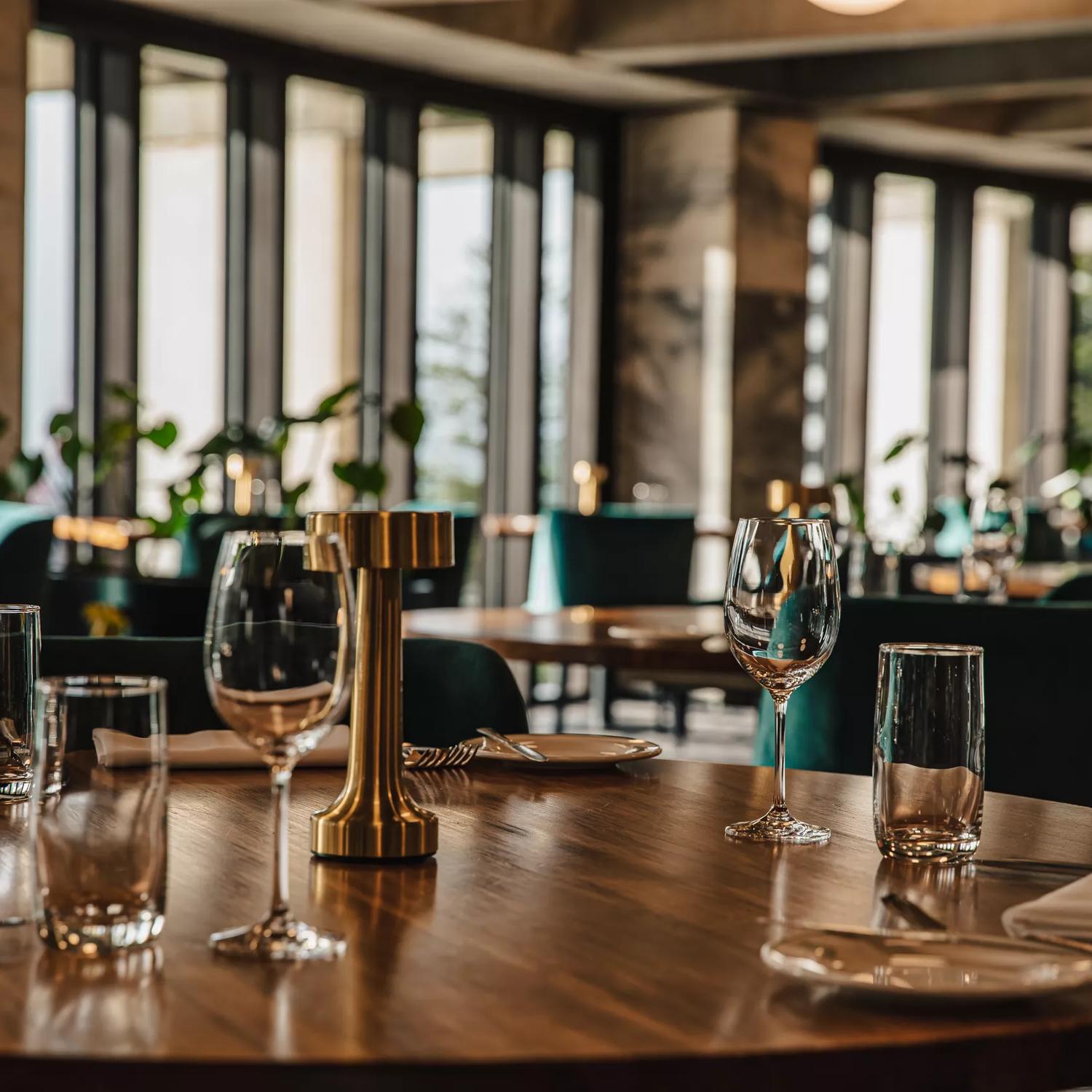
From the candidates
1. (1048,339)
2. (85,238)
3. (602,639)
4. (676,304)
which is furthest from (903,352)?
(602,639)

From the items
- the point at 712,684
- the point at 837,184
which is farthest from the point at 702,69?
the point at 712,684

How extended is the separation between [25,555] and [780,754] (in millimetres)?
2770

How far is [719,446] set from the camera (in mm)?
7648

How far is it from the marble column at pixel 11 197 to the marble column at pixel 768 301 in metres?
3.31

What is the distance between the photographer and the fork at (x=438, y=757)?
1390 mm

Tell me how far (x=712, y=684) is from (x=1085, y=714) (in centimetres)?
309

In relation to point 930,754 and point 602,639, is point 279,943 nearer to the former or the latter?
point 930,754

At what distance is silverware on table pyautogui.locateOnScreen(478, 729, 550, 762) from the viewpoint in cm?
137

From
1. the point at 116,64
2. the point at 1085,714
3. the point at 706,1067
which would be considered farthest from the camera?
the point at 116,64

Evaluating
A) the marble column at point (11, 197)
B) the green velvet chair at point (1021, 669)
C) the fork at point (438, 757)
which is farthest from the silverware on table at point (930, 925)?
the marble column at point (11, 197)

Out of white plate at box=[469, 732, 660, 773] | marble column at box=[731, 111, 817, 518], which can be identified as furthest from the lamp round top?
marble column at box=[731, 111, 817, 518]

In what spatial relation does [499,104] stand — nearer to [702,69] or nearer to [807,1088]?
[702,69]

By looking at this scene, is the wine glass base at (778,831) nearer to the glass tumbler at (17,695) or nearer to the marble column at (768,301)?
the glass tumbler at (17,695)

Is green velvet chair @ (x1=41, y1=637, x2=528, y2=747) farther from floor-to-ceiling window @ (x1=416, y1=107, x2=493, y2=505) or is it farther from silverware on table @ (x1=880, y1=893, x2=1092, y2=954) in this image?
floor-to-ceiling window @ (x1=416, y1=107, x2=493, y2=505)
